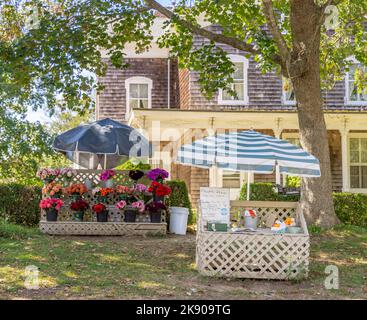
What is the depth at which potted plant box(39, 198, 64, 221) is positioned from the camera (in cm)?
1217

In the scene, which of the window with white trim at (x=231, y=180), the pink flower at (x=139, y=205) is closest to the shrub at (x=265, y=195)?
the pink flower at (x=139, y=205)

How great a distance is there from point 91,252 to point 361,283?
15.4 ft

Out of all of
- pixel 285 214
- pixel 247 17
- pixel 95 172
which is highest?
pixel 247 17

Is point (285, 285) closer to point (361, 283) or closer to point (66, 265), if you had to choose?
point (361, 283)

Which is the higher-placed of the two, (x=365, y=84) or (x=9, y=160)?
(x=365, y=84)

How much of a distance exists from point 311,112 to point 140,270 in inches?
249

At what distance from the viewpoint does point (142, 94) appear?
23.8m

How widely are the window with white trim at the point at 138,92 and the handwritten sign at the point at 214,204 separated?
1523 cm

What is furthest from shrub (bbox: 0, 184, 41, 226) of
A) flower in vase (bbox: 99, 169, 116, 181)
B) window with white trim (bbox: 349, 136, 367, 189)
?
window with white trim (bbox: 349, 136, 367, 189)

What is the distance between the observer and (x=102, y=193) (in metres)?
12.3

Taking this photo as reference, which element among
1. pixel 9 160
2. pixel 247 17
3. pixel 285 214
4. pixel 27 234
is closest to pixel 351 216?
pixel 285 214

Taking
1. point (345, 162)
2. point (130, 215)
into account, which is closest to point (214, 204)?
point (130, 215)

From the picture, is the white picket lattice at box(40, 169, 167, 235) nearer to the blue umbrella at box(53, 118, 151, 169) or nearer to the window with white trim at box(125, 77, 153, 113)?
the blue umbrella at box(53, 118, 151, 169)

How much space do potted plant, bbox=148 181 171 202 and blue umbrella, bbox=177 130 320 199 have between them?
12.6 ft
